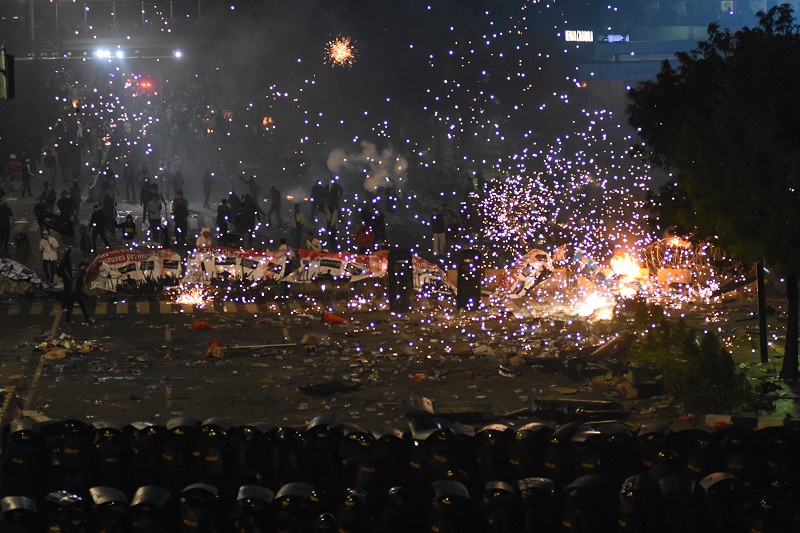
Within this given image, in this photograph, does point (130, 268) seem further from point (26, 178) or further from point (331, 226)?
point (26, 178)

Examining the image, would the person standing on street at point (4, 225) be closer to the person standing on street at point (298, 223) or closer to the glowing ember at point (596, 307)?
the person standing on street at point (298, 223)

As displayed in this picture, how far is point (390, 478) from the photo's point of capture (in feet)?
41.3

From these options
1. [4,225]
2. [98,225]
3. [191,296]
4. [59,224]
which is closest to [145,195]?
[59,224]

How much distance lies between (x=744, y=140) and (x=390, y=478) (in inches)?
349

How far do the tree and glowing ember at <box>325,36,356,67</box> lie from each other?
106 feet

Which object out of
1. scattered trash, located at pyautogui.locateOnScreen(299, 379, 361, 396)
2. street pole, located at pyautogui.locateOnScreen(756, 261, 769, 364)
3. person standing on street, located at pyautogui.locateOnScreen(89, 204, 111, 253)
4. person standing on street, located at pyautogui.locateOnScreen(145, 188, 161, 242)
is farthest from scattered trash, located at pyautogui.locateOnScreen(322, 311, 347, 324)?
person standing on street, located at pyautogui.locateOnScreen(145, 188, 161, 242)

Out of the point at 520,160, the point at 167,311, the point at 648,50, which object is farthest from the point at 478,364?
the point at 648,50

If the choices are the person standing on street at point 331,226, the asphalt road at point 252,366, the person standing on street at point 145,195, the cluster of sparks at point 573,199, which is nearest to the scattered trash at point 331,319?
the asphalt road at point 252,366

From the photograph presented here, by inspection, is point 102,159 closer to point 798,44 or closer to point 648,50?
point 798,44

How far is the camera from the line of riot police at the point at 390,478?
36.6ft

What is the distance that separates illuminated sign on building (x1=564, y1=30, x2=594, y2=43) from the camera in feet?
244

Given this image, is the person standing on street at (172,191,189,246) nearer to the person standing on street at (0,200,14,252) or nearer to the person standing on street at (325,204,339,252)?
the person standing on street at (325,204,339,252)

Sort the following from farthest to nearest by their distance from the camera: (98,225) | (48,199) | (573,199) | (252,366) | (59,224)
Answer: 1. (573,199)
2. (48,199)
3. (59,224)
4. (98,225)
5. (252,366)

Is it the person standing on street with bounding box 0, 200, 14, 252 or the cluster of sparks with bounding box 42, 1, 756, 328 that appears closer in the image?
the person standing on street with bounding box 0, 200, 14, 252
